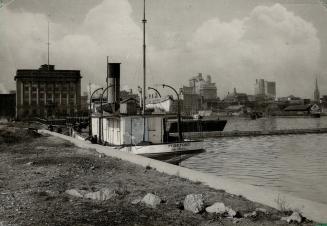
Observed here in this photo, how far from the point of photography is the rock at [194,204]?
813 cm

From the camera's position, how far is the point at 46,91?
11812 cm

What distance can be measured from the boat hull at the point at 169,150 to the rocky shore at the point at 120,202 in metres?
8.26

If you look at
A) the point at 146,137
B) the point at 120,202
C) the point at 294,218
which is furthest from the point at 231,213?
the point at 146,137

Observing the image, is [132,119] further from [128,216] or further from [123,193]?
[128,216]

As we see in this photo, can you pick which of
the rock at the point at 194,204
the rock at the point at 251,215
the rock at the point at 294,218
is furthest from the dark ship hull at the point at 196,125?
the rock at the point at 294,218

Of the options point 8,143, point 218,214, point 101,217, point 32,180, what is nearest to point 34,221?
point 101,217

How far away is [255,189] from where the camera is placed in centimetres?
946

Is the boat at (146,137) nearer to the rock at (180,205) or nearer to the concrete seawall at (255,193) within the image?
the concrete seawall at (255,193)

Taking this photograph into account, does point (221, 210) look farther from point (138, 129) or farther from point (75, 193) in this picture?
point (138, 129)

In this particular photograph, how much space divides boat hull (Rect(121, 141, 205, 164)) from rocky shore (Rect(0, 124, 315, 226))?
27.1ft

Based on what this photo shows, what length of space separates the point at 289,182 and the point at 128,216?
14.2 m

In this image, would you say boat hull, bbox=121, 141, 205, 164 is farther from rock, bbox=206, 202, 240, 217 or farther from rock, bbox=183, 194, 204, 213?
rock, bbox=206, 202, 240, 217

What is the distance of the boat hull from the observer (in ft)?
72.7

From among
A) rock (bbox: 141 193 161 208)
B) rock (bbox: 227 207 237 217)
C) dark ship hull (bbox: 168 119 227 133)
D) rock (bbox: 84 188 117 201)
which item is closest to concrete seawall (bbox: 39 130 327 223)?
rock (bbox: 227 207 237 217)
